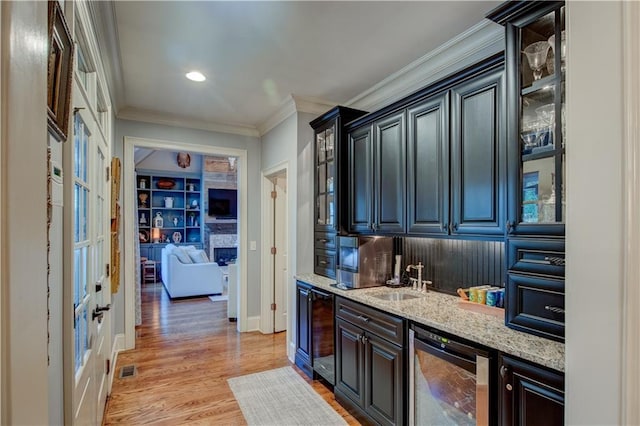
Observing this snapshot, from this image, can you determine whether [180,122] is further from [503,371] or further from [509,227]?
[503,371]

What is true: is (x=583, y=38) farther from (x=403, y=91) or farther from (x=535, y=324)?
(x=403, y=91)

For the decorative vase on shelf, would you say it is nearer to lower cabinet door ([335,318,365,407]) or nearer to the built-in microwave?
the built-in microwave

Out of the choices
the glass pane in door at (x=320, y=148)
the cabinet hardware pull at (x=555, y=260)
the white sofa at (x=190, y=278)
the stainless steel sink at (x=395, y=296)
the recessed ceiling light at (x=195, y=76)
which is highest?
the recessed ceiling light at (x=195, y=76)

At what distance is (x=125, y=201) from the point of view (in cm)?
408

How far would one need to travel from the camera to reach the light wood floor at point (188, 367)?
267 centimetres

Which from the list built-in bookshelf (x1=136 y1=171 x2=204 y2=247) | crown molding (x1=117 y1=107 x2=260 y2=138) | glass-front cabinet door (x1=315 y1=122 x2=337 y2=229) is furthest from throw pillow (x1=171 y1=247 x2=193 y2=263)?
glass-front cabinet door (x1=315 y1=122 x2=337 y2=229)

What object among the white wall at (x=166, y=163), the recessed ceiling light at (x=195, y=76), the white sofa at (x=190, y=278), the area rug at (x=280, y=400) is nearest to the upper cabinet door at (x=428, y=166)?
the area rug at (x=280, y=400)

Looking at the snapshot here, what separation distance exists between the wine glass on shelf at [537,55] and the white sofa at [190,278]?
632cm

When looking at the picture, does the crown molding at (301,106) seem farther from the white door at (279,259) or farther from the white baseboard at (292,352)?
the white baseboard at (292,352)

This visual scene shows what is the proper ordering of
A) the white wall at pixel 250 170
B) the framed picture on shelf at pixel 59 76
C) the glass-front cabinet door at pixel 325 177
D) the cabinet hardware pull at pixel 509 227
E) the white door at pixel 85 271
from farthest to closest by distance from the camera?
the white wall at pixel 250 170, the glass-front cabinet door at pixel 325 177, the cabinet hardware pull at pixel 509 227, the white door at pixel 85 271, the framed picture on shelf at pixel 59 76

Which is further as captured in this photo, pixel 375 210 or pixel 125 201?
pixel 125 201

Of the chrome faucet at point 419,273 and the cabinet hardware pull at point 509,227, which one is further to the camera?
the chrome faucet at point 419,273

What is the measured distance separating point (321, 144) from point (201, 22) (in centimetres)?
167

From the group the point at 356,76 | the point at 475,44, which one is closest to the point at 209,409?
the point at 356,76
